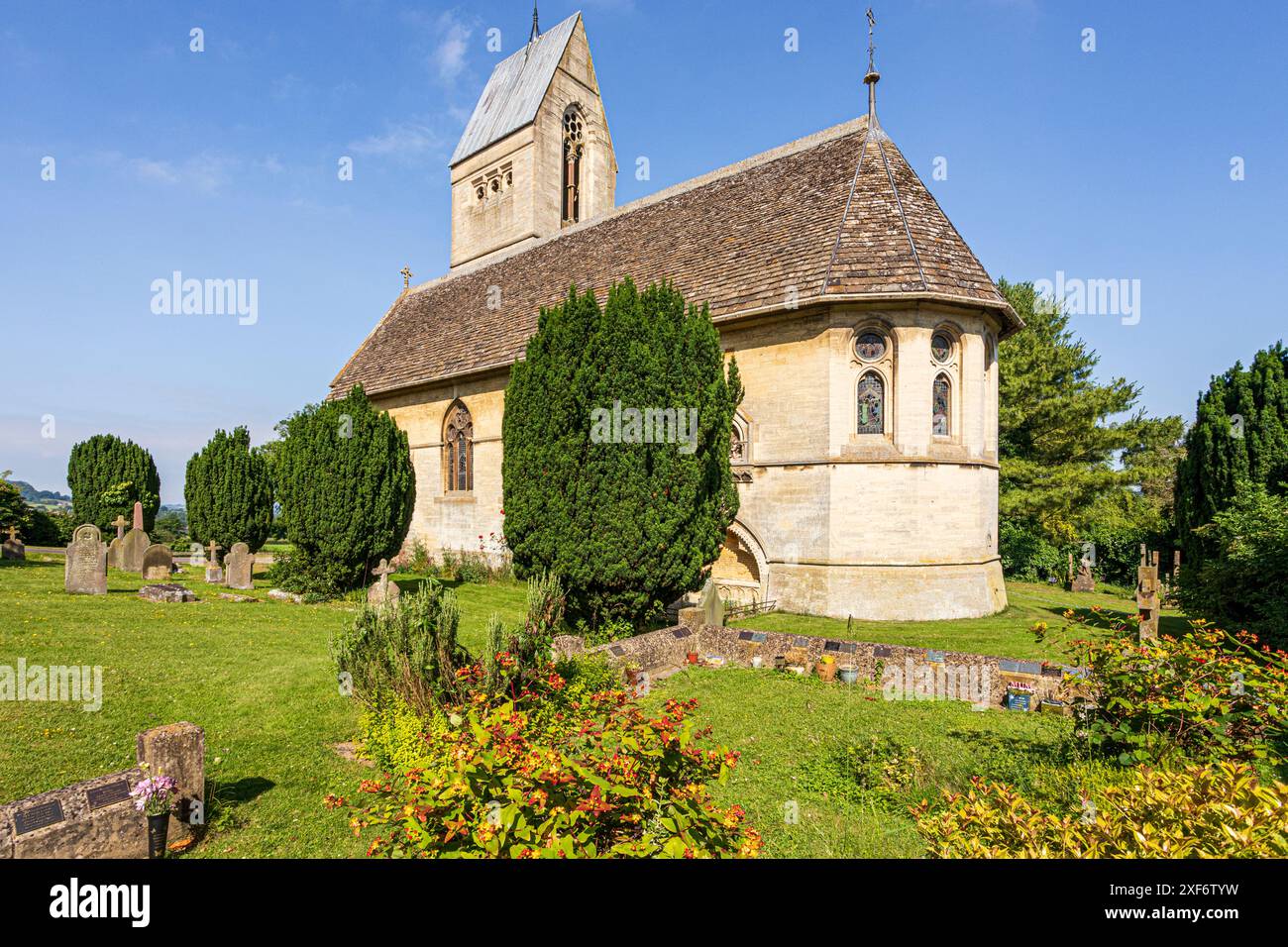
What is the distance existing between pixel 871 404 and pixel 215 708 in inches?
508

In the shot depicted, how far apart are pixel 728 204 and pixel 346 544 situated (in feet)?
45.5

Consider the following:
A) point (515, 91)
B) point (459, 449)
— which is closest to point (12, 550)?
point (459, 449)

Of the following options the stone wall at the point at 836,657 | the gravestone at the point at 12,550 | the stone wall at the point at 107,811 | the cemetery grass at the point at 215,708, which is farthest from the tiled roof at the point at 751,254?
the stone wall at the point at 107,811

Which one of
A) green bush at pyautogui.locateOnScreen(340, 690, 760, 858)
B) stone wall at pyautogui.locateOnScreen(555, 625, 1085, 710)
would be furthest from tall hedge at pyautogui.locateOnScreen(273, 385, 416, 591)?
green bush at pyautogui.locateOnScreen(340, 690, 760, 858)

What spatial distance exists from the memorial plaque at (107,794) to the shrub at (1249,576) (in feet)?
42.9

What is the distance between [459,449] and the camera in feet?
72.7

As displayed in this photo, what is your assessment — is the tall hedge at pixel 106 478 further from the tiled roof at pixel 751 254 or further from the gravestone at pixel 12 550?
the tiled roof at pixel 751 254

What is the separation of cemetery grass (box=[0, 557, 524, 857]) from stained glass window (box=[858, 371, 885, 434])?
9360 mm

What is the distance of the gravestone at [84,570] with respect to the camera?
12961mm
